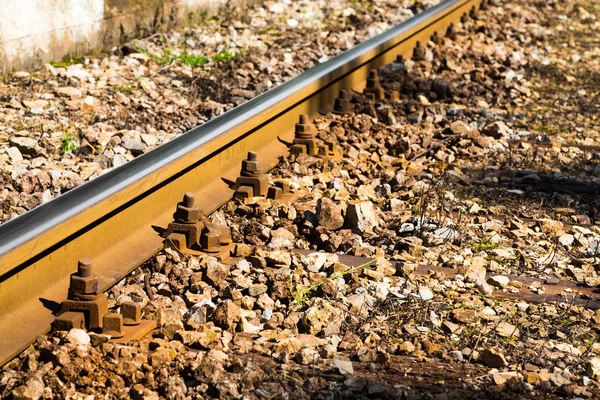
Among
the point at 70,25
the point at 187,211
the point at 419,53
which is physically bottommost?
the point at 419,53

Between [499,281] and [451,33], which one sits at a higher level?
[499,281]

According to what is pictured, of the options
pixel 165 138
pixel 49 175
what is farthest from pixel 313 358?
pixel 165 138

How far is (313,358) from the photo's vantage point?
321 cm

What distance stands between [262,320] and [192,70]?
163 inches

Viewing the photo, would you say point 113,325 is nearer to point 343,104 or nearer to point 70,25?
point 343,104

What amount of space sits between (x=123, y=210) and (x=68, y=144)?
1.58 m

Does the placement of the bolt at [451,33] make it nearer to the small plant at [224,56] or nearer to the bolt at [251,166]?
the small plant at [224,56]

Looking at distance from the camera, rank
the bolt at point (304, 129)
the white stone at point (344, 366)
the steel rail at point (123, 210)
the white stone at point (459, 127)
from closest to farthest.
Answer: the white stone at point (344, 366) < the steel rail at point (123, 210) < the bolt at point (304, 129) < the white stone at point (459, 127)

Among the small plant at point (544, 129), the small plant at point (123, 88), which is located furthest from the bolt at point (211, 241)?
the small plant at point (544, 129)

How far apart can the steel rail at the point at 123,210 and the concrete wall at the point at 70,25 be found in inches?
81.5

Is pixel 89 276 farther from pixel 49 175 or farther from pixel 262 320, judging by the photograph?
pixel 49 175

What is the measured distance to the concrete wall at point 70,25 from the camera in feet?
22.1

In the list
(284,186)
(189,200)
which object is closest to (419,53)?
(284,186)

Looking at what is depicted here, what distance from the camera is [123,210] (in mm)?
3955
